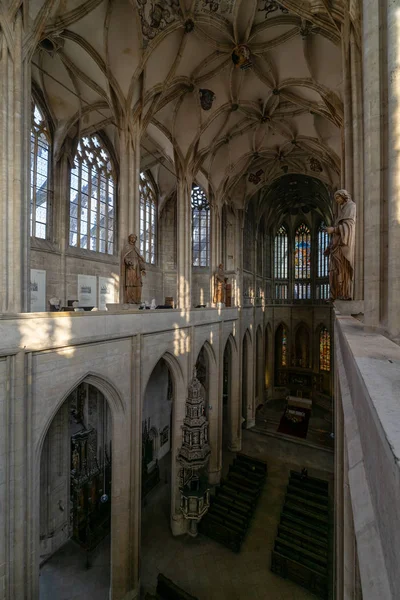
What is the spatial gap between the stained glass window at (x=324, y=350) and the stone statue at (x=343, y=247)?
2332 centimetres

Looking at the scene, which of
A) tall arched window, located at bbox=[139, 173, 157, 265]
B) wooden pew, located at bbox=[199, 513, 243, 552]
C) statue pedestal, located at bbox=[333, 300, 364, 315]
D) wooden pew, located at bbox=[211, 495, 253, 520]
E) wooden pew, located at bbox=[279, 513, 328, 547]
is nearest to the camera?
statue pedestal, located at bbox=[333, 300, 364, 315]

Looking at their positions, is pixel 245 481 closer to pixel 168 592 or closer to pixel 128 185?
pixel 168 592

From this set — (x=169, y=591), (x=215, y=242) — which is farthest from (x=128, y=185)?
(x=169, y=591)

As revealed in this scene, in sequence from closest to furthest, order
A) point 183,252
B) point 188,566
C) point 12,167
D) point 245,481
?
point 12,167 → point 188,566 → point 245,481 → point 183,252

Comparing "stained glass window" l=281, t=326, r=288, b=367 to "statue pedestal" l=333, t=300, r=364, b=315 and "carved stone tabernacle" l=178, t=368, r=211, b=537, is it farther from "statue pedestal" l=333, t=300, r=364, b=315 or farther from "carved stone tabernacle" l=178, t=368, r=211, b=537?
"statue pedestal" l=333, t=300, r=364, b=315

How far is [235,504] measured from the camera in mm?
12258

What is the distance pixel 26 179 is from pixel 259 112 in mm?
12304

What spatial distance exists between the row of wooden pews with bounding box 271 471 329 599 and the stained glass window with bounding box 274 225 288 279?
19971 mm

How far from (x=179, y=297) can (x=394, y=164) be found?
36.9ft

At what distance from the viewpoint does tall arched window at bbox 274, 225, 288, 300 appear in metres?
30.0

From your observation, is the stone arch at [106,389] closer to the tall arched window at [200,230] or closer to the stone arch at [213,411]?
the stone arch at [213,411]

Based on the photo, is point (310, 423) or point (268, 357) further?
A: point (268, 357)

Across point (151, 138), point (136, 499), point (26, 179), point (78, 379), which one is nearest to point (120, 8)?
point (151, 138)

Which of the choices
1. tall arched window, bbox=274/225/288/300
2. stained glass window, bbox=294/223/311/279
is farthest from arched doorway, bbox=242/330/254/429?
stained glass window, bbox=294/223/311/279
